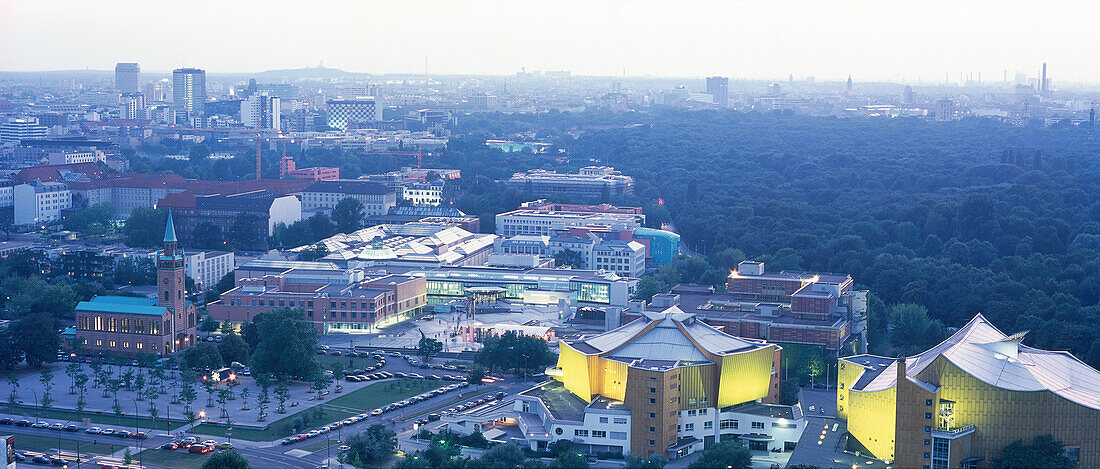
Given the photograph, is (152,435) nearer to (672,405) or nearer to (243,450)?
(243,450)

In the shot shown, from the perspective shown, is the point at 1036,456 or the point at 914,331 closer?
the point at 1036,456

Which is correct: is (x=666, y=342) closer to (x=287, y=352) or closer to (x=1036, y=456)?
(x=1036, y=456)

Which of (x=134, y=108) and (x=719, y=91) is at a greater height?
(x=719, y=91)

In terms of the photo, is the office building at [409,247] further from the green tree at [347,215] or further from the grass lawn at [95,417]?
the grass lawn at [95,417]

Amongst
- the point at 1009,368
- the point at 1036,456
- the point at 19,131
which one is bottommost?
the point at 1036,456

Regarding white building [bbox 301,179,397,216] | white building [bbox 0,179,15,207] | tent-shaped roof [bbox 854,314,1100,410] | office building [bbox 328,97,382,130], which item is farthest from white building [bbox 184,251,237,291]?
office building [bbox 328,97,382,130]

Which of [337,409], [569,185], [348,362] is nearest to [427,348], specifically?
[348,362]

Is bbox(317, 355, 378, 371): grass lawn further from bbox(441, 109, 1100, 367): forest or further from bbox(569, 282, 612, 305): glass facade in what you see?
bbox(441, 109, 1100, 367): forest

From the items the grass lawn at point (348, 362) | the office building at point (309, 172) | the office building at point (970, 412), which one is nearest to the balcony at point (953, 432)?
the office building at point (970, 412)
